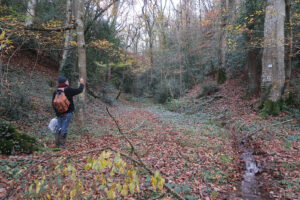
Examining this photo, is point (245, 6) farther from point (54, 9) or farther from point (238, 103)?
point (54, 9)

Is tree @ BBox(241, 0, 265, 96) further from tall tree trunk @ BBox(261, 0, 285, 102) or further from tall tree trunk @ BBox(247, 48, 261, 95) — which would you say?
tall tree trunk @ BBox(261, 0, 285, 102)

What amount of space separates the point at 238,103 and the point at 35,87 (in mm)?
13654

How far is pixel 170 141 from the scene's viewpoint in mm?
6969

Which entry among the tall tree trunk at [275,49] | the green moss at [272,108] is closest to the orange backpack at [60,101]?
the green moss at [272,108]

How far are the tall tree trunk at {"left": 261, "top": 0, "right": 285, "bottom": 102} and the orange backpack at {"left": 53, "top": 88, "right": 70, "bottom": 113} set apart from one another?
31.9 feet

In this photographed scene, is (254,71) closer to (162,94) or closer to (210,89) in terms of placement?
(210,89)

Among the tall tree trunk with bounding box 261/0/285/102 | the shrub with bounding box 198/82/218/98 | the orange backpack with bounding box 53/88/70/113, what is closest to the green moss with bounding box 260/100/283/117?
the tall tree trunk with bounding box 261/0/285/102

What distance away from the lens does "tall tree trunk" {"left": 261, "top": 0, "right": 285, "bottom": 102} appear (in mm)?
9148

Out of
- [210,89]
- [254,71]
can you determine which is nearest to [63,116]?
[254,71]

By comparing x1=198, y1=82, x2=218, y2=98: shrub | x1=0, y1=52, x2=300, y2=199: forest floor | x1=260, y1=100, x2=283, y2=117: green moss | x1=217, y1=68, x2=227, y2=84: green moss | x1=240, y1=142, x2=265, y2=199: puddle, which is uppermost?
x1=217, y1=68, x2=227, y2=84: green moss

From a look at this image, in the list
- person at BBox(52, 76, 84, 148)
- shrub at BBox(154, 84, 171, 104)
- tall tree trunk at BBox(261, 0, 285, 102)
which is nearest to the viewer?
person at BBox(52, 76, 84, 148)

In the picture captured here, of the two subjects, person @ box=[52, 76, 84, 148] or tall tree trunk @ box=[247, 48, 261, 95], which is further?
tall tree trunk @ box=[247, 48, 261, 95]

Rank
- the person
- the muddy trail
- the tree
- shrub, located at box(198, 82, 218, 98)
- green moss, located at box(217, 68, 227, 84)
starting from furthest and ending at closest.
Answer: green moss, located at box(217, 68, 227, 84)
shrub, located at box(198, 82, 218, 98)
the tree
the person
the muddy trail

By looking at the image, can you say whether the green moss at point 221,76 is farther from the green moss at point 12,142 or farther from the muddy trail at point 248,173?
the green moss at point 12,142
